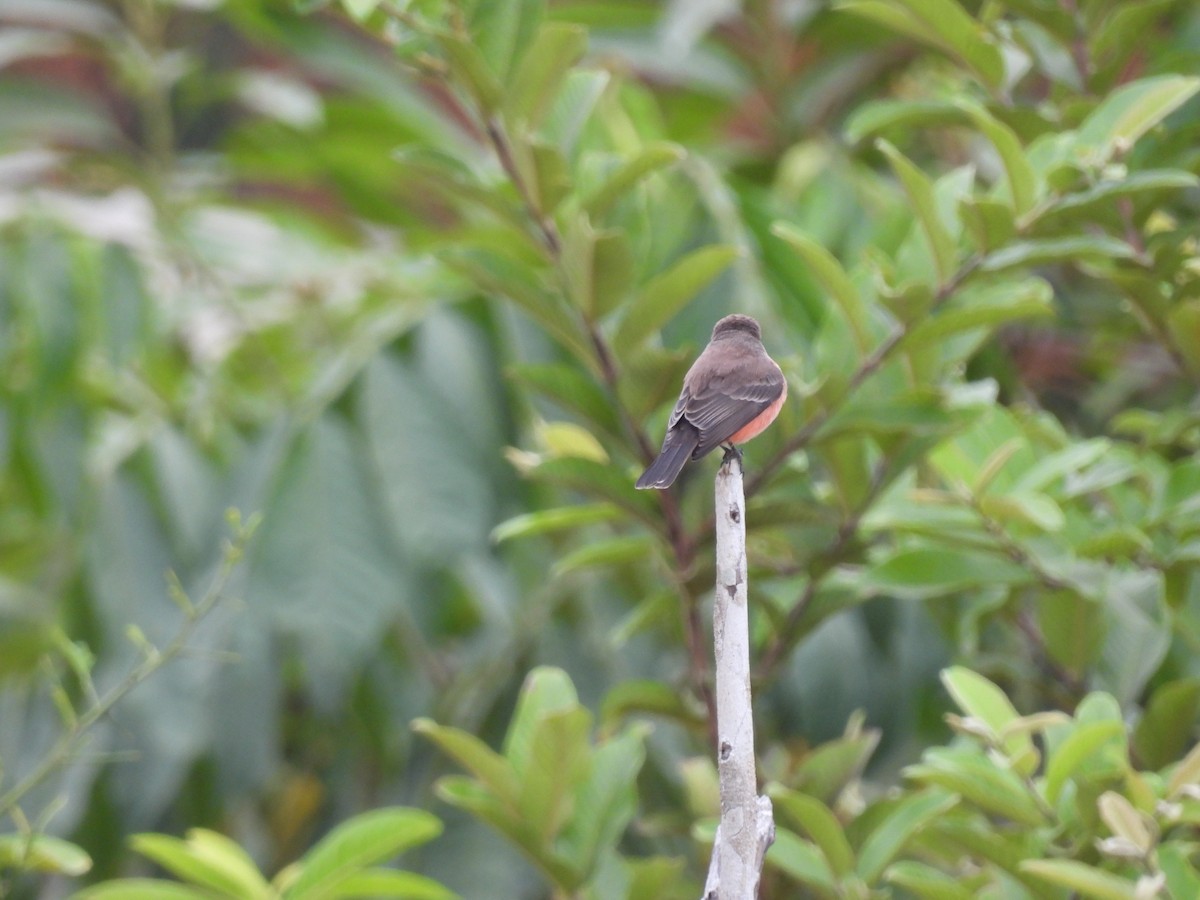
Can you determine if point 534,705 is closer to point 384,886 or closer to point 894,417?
point 384,886

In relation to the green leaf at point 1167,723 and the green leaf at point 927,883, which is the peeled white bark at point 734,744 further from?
the green leaf at point 1167,723

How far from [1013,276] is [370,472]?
1.38m

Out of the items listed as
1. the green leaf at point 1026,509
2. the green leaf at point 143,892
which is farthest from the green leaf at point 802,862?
the green leaf at point 143,892

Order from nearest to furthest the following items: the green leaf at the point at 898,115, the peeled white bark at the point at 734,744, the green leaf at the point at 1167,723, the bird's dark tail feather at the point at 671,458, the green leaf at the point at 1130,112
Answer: the peeled white bark at the point at 734,744 < the bird's dark tail feather at the point at 671,458 < the green leaf at the point at 1130,112 < the green leaf at the point at 1167,723 < the green leaf at the point at 898,115

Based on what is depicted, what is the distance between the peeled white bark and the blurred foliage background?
590 mm

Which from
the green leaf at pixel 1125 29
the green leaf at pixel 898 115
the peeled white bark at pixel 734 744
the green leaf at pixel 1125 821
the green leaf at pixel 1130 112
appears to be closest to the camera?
the peeled white bark at pixel 734 744

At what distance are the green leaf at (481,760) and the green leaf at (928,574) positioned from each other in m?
0.63

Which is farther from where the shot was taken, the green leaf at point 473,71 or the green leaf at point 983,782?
the green leaf at point 473,71

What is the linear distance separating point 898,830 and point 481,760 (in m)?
0.62

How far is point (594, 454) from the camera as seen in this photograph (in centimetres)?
258

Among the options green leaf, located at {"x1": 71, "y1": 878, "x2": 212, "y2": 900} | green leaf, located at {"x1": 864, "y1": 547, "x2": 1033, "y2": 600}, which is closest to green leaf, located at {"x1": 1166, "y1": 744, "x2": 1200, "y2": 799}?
green leaf, located at {"x1": 864, "y1": 547, "x2": 1033, "y2": 600}

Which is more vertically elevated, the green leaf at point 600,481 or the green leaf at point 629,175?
the green leaf at point 629,175

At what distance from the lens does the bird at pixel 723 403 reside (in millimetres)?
1691

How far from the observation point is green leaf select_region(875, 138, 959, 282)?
2168mm
